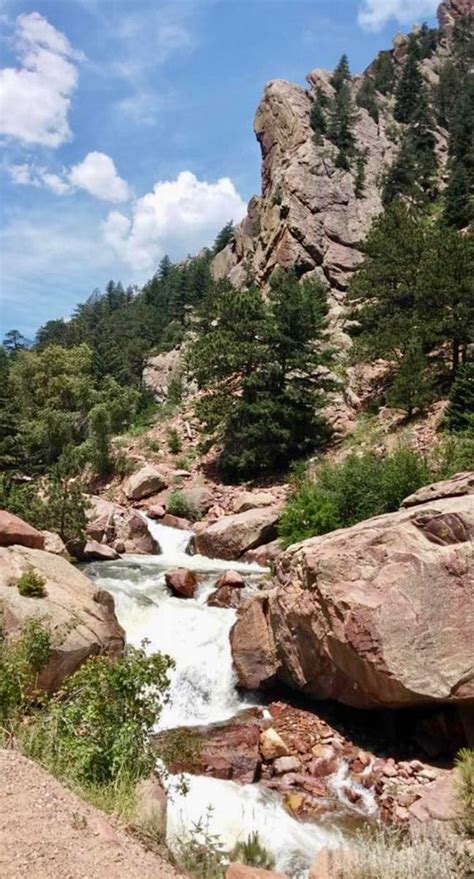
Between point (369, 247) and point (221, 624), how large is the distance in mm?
26179

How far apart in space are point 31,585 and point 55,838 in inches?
297

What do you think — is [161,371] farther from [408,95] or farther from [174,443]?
[408,95]

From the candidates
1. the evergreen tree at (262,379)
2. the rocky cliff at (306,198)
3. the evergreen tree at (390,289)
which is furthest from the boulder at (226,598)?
the rocky cliff at (306,198)

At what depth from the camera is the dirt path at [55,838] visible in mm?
4465

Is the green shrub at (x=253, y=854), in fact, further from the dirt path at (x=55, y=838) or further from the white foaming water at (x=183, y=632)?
the white foaming water at (x=183, y=632)

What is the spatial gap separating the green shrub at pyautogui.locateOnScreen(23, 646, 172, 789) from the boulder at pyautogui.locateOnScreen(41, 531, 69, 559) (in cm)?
1036

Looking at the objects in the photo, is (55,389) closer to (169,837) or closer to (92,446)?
(92,446)

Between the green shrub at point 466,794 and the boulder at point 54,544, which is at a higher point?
the boulder at point 54,544

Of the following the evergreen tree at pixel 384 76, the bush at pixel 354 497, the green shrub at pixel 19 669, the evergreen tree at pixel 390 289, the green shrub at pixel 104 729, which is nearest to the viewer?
the green shrub at pixel 104 729

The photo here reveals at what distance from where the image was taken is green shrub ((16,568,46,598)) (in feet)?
38.7

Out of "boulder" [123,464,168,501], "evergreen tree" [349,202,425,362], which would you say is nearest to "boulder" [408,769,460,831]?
"boulder" [123,464,168,501]

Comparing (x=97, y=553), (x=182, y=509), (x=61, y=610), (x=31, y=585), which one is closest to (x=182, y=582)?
(x=97, y=553)

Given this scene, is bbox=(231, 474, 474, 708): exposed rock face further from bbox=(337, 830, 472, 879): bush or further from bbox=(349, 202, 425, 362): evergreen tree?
bbox=(349, 202, 425, 362): evergreen tree

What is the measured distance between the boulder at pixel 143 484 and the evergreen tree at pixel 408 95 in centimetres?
5264
